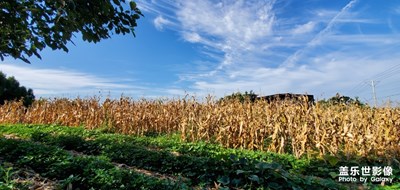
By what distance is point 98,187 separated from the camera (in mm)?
3299

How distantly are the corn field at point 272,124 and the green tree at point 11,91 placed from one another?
13.1 metres

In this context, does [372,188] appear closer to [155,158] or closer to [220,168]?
[220,168]

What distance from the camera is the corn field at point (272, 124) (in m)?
6.72

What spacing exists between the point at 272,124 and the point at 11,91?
2104 centimetres

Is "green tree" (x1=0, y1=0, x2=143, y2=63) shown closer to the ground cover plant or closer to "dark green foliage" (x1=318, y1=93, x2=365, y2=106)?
the ground cover plant

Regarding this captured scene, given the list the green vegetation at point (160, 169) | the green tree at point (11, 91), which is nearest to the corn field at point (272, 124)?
the green vegetation at point (160, 169)

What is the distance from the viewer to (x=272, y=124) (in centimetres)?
793

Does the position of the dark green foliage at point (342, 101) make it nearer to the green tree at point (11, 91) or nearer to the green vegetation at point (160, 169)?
the green vegetation at point (160, 169)

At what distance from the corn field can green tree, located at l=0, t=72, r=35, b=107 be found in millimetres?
13098

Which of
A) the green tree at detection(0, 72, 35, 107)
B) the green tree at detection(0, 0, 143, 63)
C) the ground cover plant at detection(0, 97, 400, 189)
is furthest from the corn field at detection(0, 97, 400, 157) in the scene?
the green tree at detection(0, 72, 35, 107)

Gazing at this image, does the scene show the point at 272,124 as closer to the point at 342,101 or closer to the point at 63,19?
the point at 342,101

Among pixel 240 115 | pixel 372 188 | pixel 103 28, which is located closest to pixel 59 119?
pixel 240 115

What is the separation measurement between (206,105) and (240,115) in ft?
7.02

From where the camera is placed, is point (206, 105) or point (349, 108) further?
point (206, 105)
